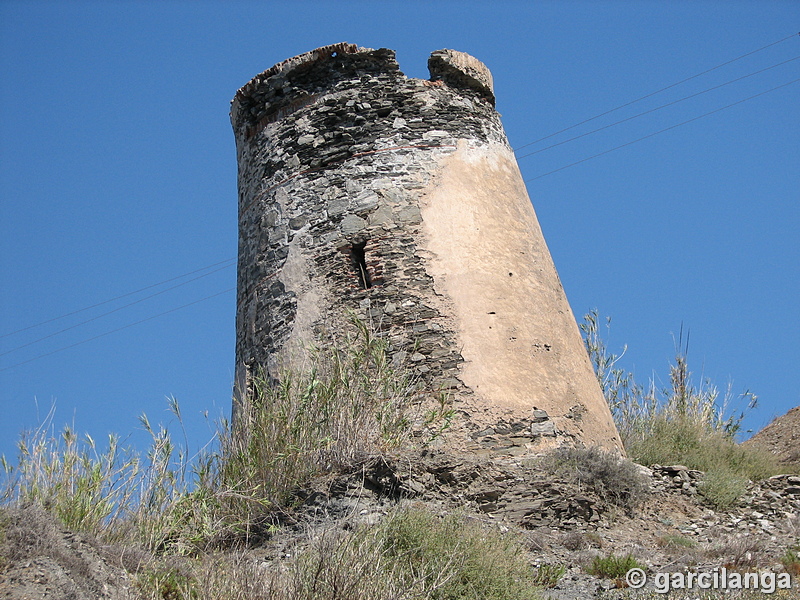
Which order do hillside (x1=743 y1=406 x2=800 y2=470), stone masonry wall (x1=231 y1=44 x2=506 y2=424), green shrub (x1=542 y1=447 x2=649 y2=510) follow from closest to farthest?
green shrub (x1=542 y1=447 x2=649 y2=510), stone masonry wall (x1=231 y1=44 x2=506 y2=424), hillside (x1=743 y1=406 x2=800 y2=470)

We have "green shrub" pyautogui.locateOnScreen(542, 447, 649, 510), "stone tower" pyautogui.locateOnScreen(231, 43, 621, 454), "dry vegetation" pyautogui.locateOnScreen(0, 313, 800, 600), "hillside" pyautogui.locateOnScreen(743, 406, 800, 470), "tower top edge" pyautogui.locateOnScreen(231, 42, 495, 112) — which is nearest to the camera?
"dry vegetation" pyautogui.locateOnScreen(0, 313, 800, 600)

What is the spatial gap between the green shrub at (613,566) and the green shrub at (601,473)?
3.33ft

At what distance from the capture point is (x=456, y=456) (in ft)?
26.3

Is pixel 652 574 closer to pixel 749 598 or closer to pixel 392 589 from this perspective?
pixel 749 598

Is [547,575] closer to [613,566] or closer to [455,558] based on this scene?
[613,566]

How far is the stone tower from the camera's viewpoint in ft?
27.9

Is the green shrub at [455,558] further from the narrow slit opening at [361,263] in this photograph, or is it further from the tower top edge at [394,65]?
the tower top edge at [394,65]

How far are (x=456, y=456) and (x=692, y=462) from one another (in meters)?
2.63

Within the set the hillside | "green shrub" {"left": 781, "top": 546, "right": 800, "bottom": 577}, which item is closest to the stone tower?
"green shrub" {"left": 781, "top": 546, "right": 800, "bottom": 577}

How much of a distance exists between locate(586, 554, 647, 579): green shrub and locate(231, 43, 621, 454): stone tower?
1.41 metres

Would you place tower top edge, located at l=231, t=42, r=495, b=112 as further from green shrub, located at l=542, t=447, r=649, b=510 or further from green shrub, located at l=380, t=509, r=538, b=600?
green shrub, located at l=380, t=509, r=538, b=600

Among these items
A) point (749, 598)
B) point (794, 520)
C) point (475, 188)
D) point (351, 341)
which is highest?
point (475, 188)

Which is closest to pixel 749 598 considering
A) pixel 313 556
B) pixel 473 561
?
pixel 473 561

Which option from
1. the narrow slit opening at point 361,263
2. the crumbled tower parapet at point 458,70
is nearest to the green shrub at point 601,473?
the narrow slit opening at point 361,263
